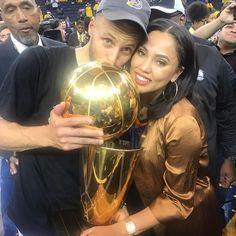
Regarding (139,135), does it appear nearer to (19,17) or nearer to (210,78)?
(210,78)

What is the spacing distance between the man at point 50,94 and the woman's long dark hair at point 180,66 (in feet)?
0.31

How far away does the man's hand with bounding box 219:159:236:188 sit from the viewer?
235 cm

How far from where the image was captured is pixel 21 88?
1230 millimetres

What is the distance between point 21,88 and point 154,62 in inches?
21.2

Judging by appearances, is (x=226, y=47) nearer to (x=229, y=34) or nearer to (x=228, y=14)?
(x=229, y=34)

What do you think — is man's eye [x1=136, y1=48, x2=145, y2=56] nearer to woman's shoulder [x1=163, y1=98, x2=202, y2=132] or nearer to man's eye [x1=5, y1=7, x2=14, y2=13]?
woman's shoulder [x1=163, y1=98, x2=202, y2=132]

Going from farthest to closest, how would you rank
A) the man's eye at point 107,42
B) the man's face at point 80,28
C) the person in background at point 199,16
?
the man's face at point 80,28, the person in background at point 199,16, the man's eye at point 107,42

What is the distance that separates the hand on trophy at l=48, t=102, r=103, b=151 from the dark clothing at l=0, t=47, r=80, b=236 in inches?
10.6

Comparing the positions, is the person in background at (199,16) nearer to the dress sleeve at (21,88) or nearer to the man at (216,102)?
the man at (216,102)

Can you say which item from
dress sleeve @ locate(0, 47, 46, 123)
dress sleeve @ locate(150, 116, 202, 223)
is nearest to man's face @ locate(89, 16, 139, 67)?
dress sleeve @ locate(0, 47, 46, 123)

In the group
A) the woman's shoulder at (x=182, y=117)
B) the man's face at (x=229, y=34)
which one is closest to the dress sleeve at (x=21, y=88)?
the woman's shoulder at (x=182, y=117)

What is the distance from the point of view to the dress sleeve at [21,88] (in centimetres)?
123

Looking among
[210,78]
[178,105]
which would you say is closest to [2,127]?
[178,105]

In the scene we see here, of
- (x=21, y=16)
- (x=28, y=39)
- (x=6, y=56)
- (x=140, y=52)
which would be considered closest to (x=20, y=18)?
(x=21, y=16)
